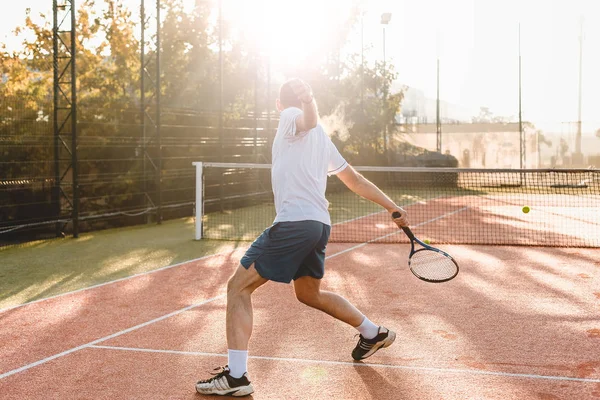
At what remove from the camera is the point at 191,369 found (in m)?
5.38

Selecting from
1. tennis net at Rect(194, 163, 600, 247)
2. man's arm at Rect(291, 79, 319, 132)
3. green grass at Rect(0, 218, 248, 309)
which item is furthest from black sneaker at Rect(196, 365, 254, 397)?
tennis net at Rect(194, 163, 600, 247)

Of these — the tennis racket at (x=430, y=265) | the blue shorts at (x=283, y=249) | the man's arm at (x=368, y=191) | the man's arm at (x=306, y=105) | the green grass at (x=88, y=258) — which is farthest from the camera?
the green grass at (x=88, y=258)

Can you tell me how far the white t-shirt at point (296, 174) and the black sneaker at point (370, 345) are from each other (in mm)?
1121

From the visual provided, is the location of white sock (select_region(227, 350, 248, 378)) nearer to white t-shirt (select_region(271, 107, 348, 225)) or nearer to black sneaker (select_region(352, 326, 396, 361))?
white t-shirt (select_region(271, 107, 348, 225))

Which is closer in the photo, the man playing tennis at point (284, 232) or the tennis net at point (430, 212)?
the man playing tennis at point (284, 232)

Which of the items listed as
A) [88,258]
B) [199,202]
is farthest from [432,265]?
[199,202]

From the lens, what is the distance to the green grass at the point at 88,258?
9453 mm

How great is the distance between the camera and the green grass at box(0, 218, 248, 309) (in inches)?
372

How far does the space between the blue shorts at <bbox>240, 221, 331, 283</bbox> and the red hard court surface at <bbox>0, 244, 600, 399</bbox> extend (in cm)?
→ 77

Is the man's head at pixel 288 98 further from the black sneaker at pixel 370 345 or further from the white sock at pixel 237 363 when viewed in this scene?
the black sneaker at pixel 370 345

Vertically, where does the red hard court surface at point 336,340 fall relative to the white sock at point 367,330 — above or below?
below

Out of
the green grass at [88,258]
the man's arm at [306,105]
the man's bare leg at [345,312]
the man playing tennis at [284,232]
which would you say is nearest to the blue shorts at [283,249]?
the man playing tennis at [284,232]

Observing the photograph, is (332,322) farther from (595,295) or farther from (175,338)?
(595,295)

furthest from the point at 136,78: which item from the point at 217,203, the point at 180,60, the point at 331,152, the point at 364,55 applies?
the point at 331,152
